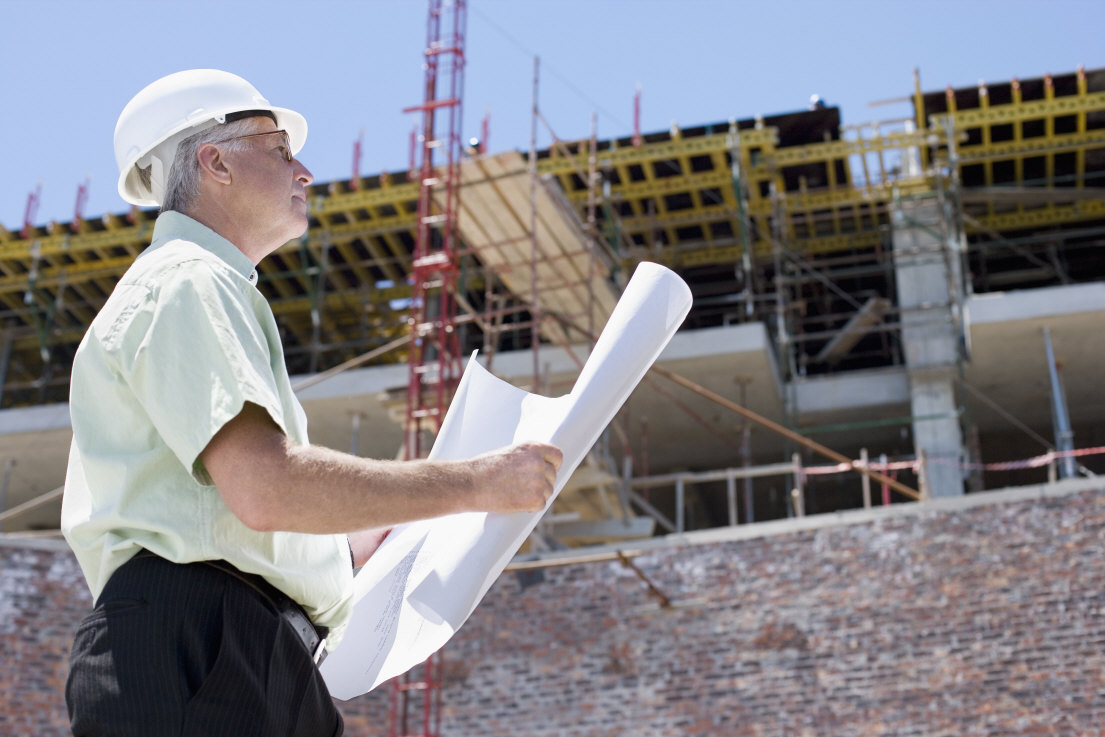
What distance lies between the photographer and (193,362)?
2.05 meters

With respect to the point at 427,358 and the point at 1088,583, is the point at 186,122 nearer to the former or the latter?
the point at 1088,583

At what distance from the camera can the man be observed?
6.63 ft

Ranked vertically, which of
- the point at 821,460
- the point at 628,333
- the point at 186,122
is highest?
the point at 821,460

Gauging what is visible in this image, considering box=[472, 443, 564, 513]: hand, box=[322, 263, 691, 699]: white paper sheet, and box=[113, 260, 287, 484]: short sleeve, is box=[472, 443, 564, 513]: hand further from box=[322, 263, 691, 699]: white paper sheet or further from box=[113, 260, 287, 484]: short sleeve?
box=[113, 260, 287, 484]: short sleeve

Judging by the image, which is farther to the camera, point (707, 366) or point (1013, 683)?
point (707, 366)

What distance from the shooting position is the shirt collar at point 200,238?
2318 mm

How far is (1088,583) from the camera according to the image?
1341 cm

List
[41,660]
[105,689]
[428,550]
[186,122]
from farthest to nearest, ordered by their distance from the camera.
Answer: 1. [41,660]
2. [428,550]
3. [186,122]
4. [105,689]

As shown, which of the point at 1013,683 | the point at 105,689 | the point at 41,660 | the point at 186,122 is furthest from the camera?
the point at 41,660

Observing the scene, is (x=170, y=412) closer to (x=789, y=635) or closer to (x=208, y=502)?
(x=208, y=502)

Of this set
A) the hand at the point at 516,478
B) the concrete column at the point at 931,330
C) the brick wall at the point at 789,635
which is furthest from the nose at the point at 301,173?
the concrete column at the point at 931,330

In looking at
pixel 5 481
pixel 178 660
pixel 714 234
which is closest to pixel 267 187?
pixel 178 660

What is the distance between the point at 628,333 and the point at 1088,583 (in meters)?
12.1

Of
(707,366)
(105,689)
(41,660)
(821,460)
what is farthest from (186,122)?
(821,460)
